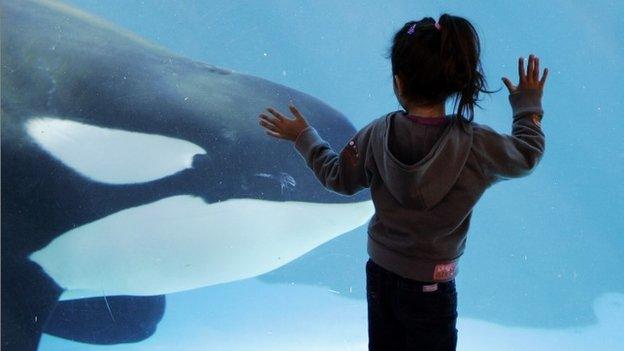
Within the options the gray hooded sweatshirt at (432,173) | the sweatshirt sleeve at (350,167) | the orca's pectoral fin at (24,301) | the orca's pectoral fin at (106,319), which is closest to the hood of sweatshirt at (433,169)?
the gray hooded sweatshirt at (432,173)

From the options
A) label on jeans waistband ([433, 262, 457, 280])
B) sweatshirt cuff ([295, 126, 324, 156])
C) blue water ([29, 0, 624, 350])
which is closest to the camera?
label on jeans waistband ([433, 262, 457, 280])

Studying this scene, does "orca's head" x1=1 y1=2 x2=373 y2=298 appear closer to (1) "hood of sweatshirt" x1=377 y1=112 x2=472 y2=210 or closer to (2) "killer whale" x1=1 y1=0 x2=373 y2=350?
(2) "killer whale" x1=1 y1=0 x2=373 y2=350

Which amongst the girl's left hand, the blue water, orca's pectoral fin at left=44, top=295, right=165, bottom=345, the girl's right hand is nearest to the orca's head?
orca's pectoral fin at left=44, top=295, right=165, bottom=345

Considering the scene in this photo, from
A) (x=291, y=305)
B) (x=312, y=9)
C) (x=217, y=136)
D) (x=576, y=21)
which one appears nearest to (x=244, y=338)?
(x=291, y=305)

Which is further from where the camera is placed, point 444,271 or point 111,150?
point 111,150

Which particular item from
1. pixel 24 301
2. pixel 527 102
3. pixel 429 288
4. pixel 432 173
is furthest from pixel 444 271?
pixel 24 301

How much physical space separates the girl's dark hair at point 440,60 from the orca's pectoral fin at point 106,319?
192cm

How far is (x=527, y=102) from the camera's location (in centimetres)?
157

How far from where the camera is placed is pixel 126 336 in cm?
307

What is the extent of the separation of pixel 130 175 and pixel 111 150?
0.38ft

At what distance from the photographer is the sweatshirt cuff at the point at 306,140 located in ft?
5.58

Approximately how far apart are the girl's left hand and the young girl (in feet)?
0.49

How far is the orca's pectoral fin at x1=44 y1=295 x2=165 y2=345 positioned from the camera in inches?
113

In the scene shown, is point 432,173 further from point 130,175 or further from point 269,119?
point 130,175
